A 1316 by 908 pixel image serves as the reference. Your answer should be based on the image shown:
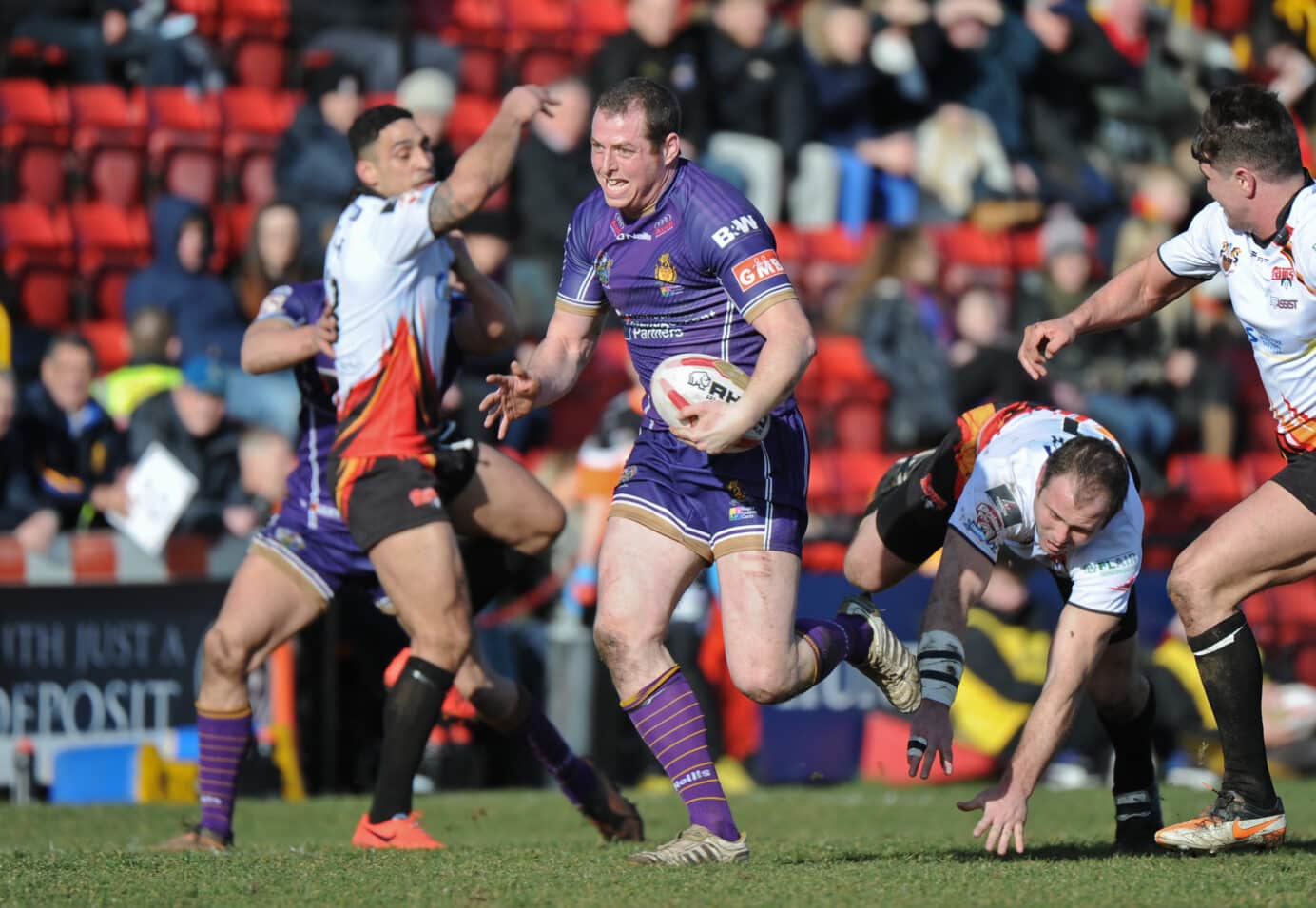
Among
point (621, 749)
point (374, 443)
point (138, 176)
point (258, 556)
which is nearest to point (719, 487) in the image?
point (374, 443)

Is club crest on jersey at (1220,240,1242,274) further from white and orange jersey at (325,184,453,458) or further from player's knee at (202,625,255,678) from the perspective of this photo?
player's knee at (202,625,255,678)

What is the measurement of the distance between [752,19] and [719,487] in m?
9.57

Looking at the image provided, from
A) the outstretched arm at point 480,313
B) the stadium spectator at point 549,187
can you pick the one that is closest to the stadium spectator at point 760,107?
the stadium spectator at point 549,187

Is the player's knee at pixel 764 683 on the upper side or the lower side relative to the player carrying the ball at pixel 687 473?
lower

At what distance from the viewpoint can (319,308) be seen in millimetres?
7699

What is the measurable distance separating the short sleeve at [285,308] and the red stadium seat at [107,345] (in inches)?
193

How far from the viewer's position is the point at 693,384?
5.85 metres

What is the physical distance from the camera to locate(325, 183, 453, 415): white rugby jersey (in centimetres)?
712

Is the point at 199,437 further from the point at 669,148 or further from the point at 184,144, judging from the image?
the point at 669,148

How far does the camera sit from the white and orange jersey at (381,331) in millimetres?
7176

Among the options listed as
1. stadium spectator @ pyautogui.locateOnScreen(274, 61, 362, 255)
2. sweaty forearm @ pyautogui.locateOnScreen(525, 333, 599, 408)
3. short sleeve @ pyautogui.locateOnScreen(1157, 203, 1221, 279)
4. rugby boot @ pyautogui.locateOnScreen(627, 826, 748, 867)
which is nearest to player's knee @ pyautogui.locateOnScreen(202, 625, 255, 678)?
sweaty forearm @ pyautogui.locateOnScreen(525, 333, 599, 408)

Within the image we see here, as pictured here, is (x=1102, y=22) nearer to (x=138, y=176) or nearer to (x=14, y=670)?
(x=138, y=176)

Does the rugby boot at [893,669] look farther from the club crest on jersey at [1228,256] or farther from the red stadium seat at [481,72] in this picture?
the red stadium seat at [481,72]

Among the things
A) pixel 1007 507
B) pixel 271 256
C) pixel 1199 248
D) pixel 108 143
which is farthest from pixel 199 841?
pixel 108 143
